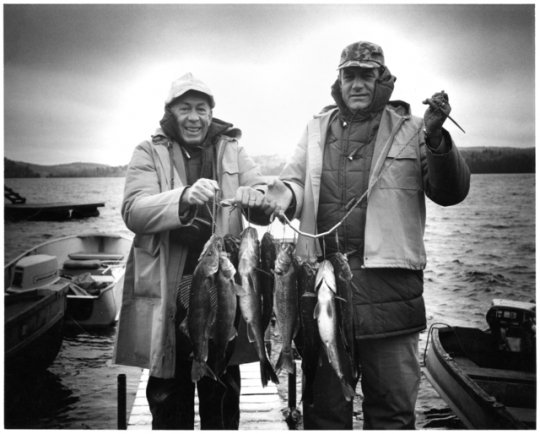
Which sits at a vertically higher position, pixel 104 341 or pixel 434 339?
pixel 434 339

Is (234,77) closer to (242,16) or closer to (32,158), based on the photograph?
(242,16)

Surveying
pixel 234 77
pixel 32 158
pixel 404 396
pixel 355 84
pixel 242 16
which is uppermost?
pixel 242 16

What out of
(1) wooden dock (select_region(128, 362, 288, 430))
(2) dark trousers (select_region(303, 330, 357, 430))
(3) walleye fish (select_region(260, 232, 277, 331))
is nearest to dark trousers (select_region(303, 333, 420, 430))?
(2) dark trousers (select_region(303, 330, 357, 430))

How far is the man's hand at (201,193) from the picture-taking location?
2.93 meters

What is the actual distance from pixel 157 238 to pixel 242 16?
7.14 feet

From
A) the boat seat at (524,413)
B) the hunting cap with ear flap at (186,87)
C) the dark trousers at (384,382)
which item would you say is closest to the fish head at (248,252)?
the dark trousers at (384,382)

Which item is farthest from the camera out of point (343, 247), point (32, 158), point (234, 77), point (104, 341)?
point (104, 341)

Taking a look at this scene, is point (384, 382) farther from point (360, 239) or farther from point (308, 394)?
point (360, 239)

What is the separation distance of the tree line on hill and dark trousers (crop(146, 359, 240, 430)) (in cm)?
227

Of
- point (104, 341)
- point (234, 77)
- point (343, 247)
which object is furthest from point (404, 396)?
point (104, 341)

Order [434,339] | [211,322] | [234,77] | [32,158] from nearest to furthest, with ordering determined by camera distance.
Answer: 1. [211,322]
2. [32,158]
3. [234,77]
4. [434,339]

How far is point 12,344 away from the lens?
5086 millimetres

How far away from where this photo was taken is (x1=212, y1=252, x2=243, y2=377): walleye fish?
283 centimetres

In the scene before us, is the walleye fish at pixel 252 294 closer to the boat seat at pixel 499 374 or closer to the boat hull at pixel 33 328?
the boat hull at pixel 33 328
